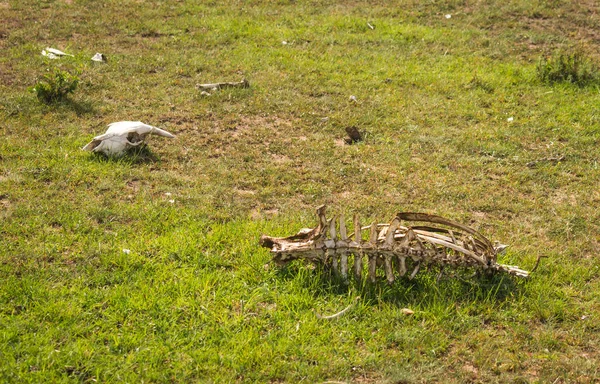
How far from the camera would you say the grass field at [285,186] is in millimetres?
3998

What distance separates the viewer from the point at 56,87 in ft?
23.9

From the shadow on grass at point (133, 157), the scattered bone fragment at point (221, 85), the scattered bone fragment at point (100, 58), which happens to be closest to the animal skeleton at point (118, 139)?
the shadow on grass at point (133, 157)

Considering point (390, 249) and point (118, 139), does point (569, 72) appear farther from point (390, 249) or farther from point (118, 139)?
point (118, 139)

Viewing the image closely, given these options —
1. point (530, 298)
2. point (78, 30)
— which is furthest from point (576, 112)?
point (78, 30)

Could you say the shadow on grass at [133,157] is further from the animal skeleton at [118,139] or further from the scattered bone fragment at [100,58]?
the scattered bone fragment at [100,58]

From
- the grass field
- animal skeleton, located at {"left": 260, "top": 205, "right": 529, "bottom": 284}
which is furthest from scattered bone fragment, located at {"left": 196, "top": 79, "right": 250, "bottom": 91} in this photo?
animal skeleton, located at {"left": 260, "top": 205, "right": 529, "bottom": 284}

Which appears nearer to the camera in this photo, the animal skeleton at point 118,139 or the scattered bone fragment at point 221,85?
the animal skeleton at point 118,139

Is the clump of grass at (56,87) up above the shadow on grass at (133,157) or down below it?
above

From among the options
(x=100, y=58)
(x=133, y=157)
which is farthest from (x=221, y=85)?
(x=133, y=157)

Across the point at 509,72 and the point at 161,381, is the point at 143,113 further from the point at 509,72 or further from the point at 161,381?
the point at 509,72

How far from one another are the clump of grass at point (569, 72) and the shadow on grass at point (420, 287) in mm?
4734

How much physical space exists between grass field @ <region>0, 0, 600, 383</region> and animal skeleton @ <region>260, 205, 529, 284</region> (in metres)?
0.15

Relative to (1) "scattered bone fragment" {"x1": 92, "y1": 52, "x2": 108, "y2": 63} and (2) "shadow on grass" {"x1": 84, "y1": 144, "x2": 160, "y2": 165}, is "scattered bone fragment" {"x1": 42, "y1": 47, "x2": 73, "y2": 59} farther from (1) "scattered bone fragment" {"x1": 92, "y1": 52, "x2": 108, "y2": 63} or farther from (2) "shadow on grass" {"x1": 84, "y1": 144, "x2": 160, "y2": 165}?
(2) "shadow on grass" {"x1": 84, "y1": 144, "x2": 160, "y2": 165}

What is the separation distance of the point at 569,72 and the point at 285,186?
4.63 meters
